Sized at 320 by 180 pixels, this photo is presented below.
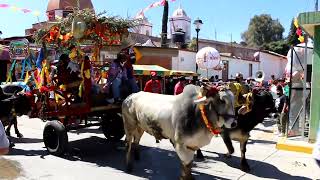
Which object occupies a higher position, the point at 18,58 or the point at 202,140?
the point at 18,58

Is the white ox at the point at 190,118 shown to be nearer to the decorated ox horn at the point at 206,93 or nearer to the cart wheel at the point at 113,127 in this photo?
the decorated ox horn at the point at 206,93

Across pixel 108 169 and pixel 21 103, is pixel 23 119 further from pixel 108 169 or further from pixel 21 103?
pixel 108 169

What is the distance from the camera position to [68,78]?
876 cm

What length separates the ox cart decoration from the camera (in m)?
8.36

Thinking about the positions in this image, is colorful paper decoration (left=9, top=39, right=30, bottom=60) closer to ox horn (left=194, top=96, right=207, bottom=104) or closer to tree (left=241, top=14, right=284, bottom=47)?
ox horn (left=194, top=96, right=207, bottom=104)

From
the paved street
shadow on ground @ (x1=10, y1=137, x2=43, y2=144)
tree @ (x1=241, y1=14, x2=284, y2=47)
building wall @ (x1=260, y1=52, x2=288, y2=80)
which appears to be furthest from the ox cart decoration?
tree @ (x1=241, y1=14, x2=284, y2=47)

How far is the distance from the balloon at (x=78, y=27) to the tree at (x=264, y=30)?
198 feet

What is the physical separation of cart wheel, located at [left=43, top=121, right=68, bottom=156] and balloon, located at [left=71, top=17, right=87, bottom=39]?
1.90 meters

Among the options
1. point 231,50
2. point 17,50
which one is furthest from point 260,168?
point 231,50

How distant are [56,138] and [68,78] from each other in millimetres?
1302

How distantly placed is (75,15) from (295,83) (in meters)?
5.43

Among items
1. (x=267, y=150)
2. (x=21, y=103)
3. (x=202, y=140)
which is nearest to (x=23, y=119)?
(x=21, y=103)

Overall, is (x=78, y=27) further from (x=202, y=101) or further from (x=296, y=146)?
(x=296, y=146)

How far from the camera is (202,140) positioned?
6367 mm
